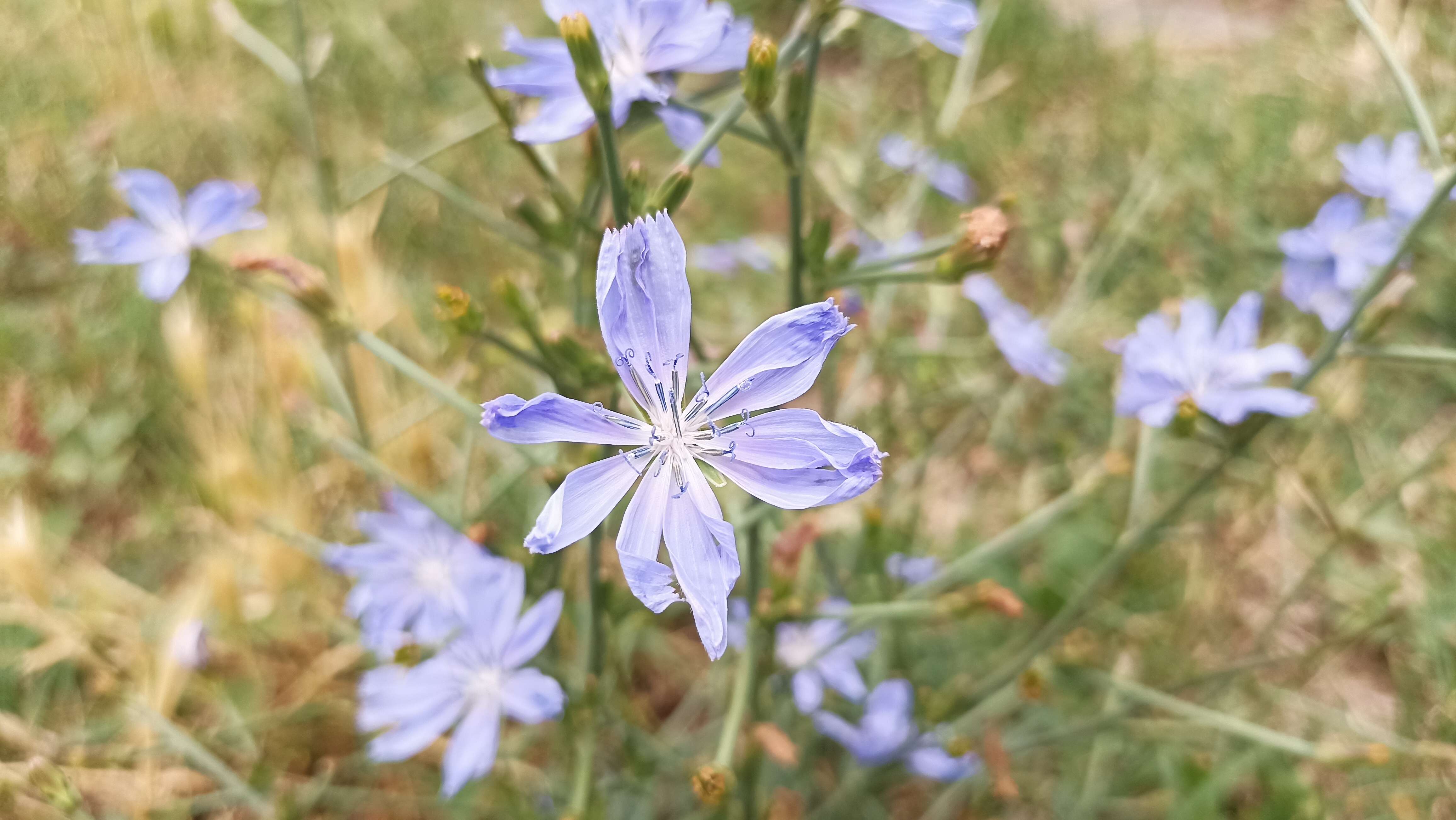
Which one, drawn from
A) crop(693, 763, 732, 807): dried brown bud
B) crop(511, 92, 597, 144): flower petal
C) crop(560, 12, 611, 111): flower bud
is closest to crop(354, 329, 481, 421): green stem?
crop(511, 92, 597, 144): flower petal

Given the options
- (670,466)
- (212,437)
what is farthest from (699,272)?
(670,466)

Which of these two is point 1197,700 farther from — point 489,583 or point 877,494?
point 489,583

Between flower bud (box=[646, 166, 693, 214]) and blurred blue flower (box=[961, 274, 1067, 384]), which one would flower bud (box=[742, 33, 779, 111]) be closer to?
flower bud (box=[646, 166, 693, 214])

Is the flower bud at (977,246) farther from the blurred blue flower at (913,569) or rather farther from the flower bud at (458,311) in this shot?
the blurred blue flower at (913,569)

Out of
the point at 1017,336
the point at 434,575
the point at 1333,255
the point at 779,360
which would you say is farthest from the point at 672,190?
the point at 1333,255

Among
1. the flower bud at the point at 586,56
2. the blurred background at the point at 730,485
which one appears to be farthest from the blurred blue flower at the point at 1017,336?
the flower bud at the point at 586,56
